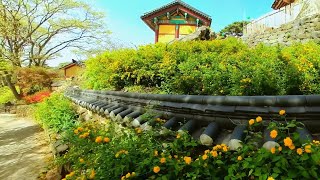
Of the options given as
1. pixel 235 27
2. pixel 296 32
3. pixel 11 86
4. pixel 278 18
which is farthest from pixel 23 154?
pixel 235 27

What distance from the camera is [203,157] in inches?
102

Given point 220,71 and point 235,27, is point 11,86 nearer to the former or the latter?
point 220,71

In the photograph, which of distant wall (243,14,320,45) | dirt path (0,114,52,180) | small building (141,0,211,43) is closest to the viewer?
dirt path (0,114,52,180)

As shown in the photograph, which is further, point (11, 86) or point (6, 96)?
point (6, 96)

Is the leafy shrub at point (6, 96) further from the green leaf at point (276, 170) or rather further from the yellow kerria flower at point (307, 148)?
the yellow kerria flower at point (307, 148)

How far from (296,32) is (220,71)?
1071 cm

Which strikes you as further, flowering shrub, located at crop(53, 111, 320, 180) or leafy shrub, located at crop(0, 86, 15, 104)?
leafy shrub, located at crop(0, 86, 15, 104)

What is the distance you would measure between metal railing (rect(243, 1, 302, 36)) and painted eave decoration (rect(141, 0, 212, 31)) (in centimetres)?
391

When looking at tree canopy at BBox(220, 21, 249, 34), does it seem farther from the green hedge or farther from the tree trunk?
the green hedge

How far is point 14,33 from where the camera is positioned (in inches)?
1007

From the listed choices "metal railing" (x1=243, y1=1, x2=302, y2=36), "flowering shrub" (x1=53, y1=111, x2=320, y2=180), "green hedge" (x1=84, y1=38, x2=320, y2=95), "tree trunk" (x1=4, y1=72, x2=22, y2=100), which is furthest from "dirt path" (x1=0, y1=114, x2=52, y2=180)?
"tree trunk" (x1=4, y1=72, x2=22, y2=100)

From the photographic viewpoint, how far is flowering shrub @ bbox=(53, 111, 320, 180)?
6.97ft

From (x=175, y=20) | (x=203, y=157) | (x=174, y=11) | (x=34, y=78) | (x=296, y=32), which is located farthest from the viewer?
(x=34, y=78)

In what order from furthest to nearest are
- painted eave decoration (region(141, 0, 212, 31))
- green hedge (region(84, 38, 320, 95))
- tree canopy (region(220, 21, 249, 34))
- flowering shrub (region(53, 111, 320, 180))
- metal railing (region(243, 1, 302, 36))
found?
1. tree canopy (region(220, 21, 249, 34))
2. painted eave decoration (region(141, 0, 212, 31))
3. metal railing (region(243, 1, 302, 36))
4. green hedge (region(84, 38, 320, 95))
5. flowering shrub (region(53, 111, 320, 180))
